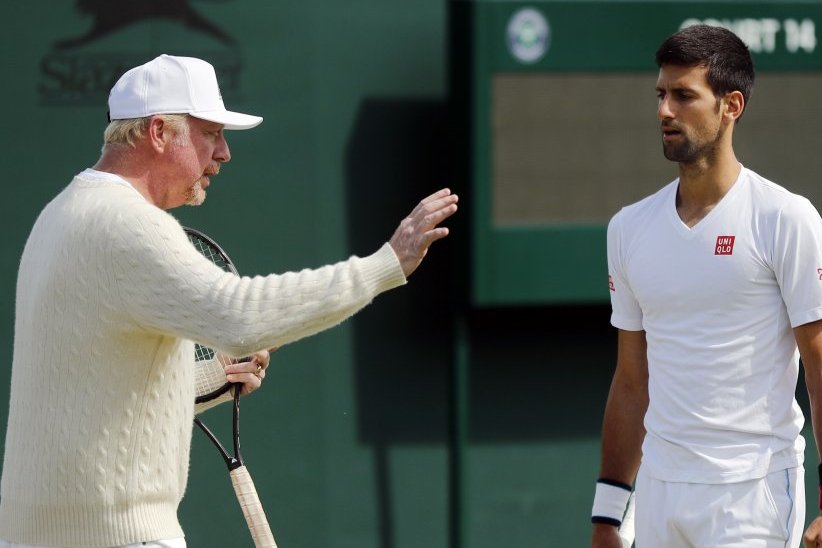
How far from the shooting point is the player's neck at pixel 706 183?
3.28m

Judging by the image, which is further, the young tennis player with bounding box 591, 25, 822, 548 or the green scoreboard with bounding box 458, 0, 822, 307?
the green scoreboard with bounding box 458, 0, 822, 307

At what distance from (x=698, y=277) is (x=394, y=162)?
262 cm

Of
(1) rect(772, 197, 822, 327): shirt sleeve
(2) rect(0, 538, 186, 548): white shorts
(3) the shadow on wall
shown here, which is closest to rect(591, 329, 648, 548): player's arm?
(1) rect(772, 197, 822, 327): shirt sleeve

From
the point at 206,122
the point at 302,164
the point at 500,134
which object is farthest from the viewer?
the point at 302,164

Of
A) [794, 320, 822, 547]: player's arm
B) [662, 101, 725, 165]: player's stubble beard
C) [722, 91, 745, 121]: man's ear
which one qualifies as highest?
[722, 91, 745, 121]: man's ear

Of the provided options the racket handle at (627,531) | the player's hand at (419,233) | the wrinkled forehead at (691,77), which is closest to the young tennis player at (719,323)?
the wrinkled forehead at (691,77)

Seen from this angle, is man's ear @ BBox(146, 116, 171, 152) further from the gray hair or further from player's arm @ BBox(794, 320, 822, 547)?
player's arm @ BBox(794, 320, 822, 547)

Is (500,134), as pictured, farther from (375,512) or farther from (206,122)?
(206,122)

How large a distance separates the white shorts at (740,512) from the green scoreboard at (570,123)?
85.3 inches

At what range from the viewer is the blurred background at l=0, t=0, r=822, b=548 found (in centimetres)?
533

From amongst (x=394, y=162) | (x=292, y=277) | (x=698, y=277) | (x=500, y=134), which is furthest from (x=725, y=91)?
(x=394, y=162)

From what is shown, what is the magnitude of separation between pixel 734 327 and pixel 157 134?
1.29 meters

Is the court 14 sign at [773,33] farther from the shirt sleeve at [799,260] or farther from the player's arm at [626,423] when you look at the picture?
the shirt sleeve at [799,260]

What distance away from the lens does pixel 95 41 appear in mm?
5438
